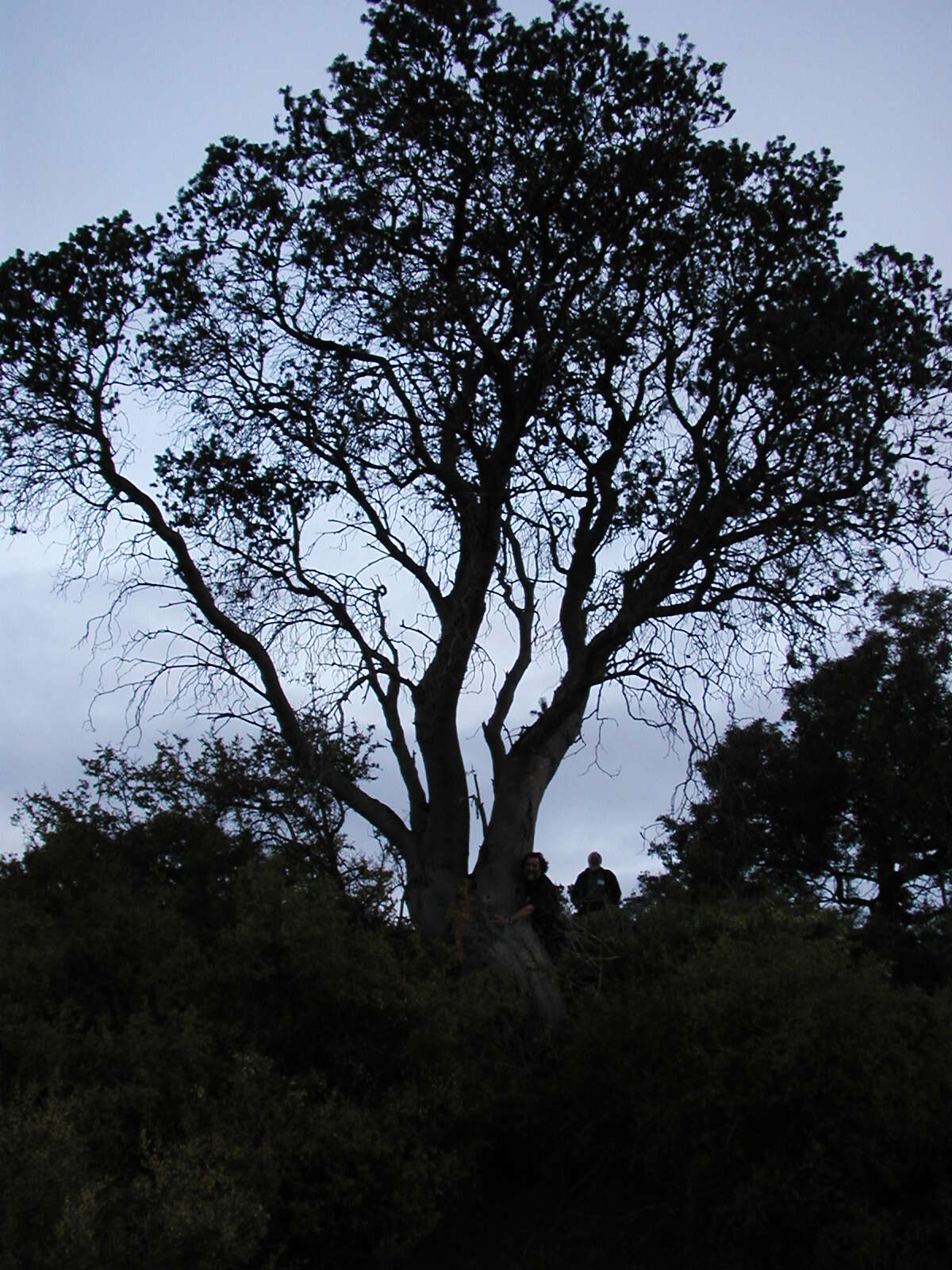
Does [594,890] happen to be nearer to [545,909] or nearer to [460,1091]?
[545,909]

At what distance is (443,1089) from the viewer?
10.3 meters

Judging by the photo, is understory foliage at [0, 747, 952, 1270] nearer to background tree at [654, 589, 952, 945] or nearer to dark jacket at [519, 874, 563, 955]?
dark jacket at [519, 874, 563, 955]

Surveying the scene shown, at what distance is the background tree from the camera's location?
1936cm

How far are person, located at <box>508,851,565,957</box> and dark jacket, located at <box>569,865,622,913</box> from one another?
0.21 metres

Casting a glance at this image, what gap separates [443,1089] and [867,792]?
11.9m

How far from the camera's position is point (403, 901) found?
13703 mm

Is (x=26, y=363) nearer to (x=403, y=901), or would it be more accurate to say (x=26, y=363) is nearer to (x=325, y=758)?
(x=325, y=758)

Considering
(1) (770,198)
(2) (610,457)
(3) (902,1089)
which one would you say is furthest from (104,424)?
(3) (902,1089)

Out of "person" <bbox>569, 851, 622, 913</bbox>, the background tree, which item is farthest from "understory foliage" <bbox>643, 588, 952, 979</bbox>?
"person" <bbox>569, 851, 622, 913</bbox>

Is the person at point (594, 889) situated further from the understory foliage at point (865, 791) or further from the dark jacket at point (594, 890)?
the understory foliage at point (865, 791)

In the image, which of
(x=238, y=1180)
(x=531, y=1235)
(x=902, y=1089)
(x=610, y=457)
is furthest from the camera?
(x=610, y=457)

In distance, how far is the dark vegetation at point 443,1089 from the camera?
9062 mm

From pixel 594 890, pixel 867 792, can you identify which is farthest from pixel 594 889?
pixel 867 792

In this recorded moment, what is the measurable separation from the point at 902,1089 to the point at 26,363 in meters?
10.8
